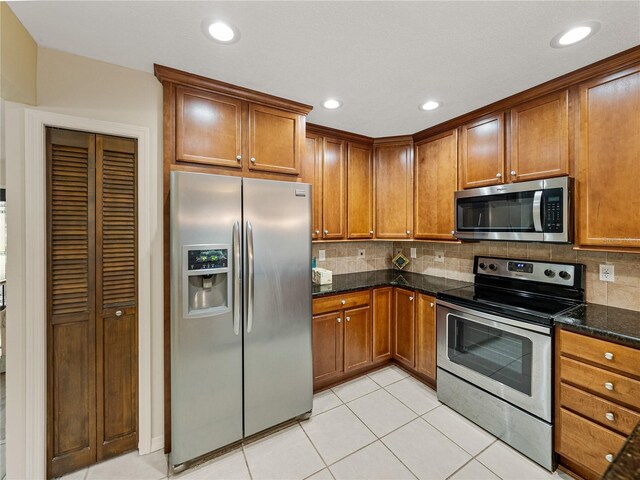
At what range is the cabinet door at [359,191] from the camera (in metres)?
2.89

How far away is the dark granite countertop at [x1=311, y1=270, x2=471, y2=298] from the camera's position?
2471mm

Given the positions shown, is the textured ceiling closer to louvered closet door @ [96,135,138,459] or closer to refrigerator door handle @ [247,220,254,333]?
louvered closet door @ [96,135,138,459]

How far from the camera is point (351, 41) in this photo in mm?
1472

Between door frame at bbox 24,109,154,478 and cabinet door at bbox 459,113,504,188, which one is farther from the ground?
cabinet door at bbox 459,113,504,188

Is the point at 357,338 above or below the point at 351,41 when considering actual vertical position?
below

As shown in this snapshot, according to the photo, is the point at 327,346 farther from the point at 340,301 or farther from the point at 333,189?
the point at 333,189

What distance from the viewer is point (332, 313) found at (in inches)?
97.0

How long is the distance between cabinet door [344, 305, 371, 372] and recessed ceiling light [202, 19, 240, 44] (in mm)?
2157

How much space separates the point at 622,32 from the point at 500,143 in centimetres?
85

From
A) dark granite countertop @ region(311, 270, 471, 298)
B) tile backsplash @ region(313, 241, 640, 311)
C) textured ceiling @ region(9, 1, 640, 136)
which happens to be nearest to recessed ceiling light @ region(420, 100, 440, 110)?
textured ceiling @ region(9, 1, 640, 136)

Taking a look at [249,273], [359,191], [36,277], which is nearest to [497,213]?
[359,191]

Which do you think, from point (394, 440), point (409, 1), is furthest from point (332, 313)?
point (409, 1)

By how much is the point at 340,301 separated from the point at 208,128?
173 centimetres

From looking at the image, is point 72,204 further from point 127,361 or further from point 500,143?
point 500,143
